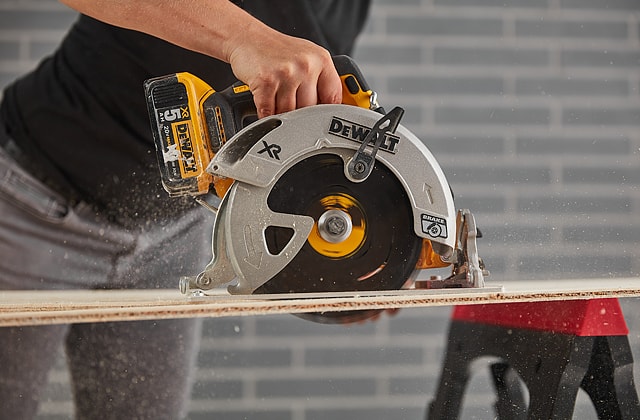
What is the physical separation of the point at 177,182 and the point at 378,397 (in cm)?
124

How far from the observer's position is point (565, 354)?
0.93 meters

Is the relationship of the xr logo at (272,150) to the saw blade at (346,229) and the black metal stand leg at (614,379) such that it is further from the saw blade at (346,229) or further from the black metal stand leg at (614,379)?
the black metal stand leg at (614,379)

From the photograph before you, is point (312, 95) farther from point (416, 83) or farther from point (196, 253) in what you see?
point (416, 83)

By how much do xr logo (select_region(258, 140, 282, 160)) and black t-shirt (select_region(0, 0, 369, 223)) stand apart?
457 mm

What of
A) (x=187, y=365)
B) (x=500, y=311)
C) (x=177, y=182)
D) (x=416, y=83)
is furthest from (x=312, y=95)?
(x=416, y=83)

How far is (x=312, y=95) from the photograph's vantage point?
3.33 ft

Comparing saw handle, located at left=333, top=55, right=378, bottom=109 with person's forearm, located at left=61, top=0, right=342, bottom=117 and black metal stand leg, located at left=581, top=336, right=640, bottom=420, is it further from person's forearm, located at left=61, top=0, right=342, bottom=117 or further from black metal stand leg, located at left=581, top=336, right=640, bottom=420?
black metal stand leg, located at left=581, top=336, right=640, bottom=420

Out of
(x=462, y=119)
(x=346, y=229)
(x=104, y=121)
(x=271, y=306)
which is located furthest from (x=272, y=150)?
(x=462, y=119)

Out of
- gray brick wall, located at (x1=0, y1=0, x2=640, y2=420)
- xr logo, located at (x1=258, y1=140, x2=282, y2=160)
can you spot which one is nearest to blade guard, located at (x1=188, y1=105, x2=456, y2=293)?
xr logo, located at (x1=258, y1=140, x2=282, y2=160)

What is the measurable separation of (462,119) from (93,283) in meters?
1.06

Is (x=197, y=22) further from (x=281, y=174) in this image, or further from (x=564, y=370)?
(x=564, y=370)

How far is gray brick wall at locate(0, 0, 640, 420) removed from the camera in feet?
6.47

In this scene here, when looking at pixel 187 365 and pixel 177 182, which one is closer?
pixel 177 182

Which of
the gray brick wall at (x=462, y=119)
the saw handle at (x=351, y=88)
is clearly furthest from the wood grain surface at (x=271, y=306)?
the gray brick wall at (x=462, y=119)
